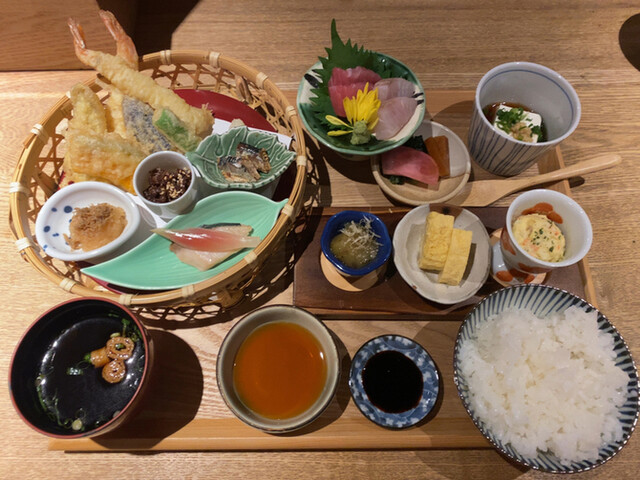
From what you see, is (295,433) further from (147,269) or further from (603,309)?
(603,309)

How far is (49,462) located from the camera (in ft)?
4.39

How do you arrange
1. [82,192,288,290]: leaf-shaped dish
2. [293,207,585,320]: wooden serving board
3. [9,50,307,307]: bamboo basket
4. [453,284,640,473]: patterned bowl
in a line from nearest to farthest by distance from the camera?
[453,284,640,473]: patterned bowl < [9,50,307,307]: bamboo basket < [82,192,288,290]: leaf-shaped dish < [293,207,585,320]: wooden serving board

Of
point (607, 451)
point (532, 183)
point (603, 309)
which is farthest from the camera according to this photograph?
point (532, 183)

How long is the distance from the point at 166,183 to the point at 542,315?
4.85 feet

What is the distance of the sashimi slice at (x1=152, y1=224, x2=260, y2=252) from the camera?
4.65 feet

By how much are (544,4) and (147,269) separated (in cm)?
256

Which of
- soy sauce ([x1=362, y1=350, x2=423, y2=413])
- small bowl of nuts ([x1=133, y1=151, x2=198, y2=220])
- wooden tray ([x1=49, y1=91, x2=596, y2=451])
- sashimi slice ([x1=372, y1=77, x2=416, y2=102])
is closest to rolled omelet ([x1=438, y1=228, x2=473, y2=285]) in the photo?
wooden tray ([x1=49, y1=91, x2=596, y2=451])

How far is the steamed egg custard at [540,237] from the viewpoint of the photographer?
1458 mm

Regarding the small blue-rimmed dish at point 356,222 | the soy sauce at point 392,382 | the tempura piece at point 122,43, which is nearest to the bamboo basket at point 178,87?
the tempura piece at point 122,43

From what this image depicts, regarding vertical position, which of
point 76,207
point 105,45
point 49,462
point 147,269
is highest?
point 105,45

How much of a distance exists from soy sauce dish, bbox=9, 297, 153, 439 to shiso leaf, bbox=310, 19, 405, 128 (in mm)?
1099

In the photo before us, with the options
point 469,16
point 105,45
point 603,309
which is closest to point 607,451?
point 603,309

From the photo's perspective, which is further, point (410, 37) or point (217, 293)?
point (410, 37)

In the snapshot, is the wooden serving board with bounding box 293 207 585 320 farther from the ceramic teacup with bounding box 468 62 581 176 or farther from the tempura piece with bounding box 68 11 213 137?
the tempura piece with bounding box 68 11 213 137
